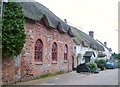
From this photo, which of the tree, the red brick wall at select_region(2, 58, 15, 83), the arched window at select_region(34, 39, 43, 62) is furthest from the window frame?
the tree

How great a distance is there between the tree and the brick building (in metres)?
1.24

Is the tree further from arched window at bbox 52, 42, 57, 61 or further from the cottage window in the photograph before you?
arched window at bbox 52, 42, 57, 61

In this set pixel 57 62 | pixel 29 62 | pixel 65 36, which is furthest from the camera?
pixel 65 36

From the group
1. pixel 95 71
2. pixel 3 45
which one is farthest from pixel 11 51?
pixel 95 71

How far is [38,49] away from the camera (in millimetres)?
24750

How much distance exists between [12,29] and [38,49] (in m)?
7.23

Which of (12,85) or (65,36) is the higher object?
(65,36)

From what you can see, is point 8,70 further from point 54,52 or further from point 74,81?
point 54,52

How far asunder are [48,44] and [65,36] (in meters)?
5.52

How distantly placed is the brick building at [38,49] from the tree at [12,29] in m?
1.24

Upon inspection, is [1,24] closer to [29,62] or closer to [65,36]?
[29,62]

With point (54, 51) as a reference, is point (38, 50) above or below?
below

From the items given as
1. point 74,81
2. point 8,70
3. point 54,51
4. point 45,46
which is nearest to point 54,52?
point 54,51

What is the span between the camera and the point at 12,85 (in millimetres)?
18250
